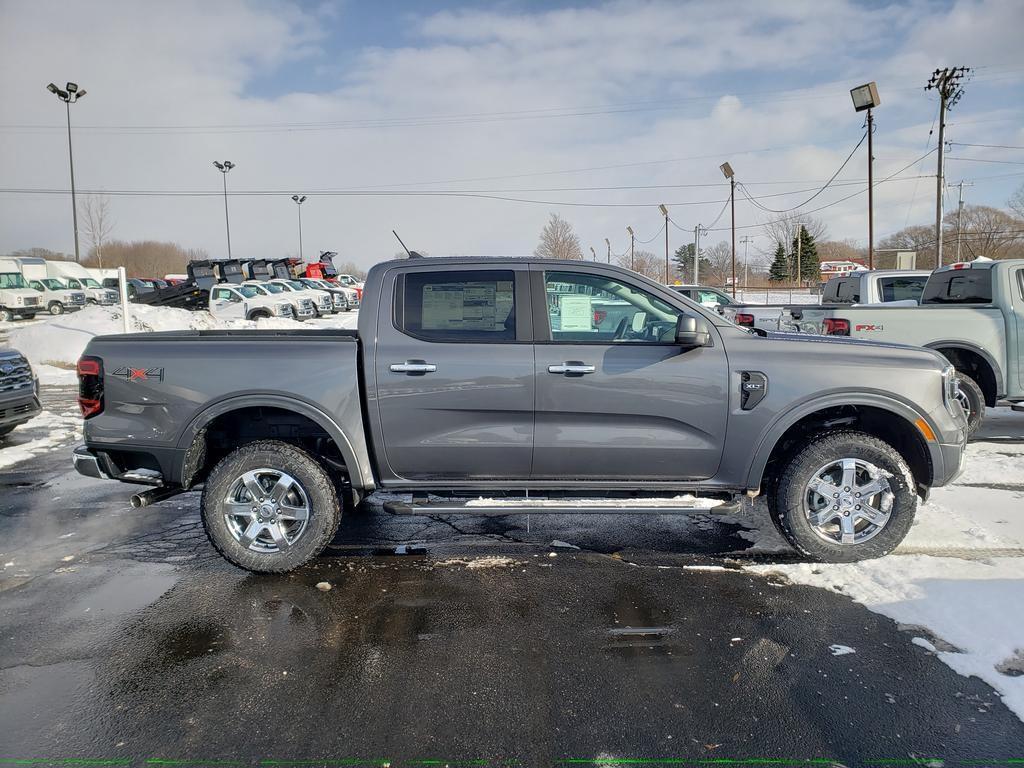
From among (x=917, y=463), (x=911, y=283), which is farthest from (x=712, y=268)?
(x=917, y=463)

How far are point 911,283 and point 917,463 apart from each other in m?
7.49

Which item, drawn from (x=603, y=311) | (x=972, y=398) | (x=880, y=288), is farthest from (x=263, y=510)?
(x=880, y=288)

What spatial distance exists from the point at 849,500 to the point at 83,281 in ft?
189

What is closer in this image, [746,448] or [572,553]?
[746,448]

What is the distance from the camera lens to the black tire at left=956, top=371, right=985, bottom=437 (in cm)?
764

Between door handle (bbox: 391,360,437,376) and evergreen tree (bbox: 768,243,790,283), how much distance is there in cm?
7511

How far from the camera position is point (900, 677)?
124 inches

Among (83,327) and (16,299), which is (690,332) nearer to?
(83,327)

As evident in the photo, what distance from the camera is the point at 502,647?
3.51m

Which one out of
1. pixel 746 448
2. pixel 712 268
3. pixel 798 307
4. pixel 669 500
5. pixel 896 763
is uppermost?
pixel 712 268

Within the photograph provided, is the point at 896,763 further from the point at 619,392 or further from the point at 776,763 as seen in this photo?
Result: the point at 619,392

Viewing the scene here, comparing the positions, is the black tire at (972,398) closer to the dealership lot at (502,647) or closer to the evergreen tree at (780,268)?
the dealership lot at (502,647)

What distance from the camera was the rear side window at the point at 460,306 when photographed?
4402mm

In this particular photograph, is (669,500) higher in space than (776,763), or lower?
higher
